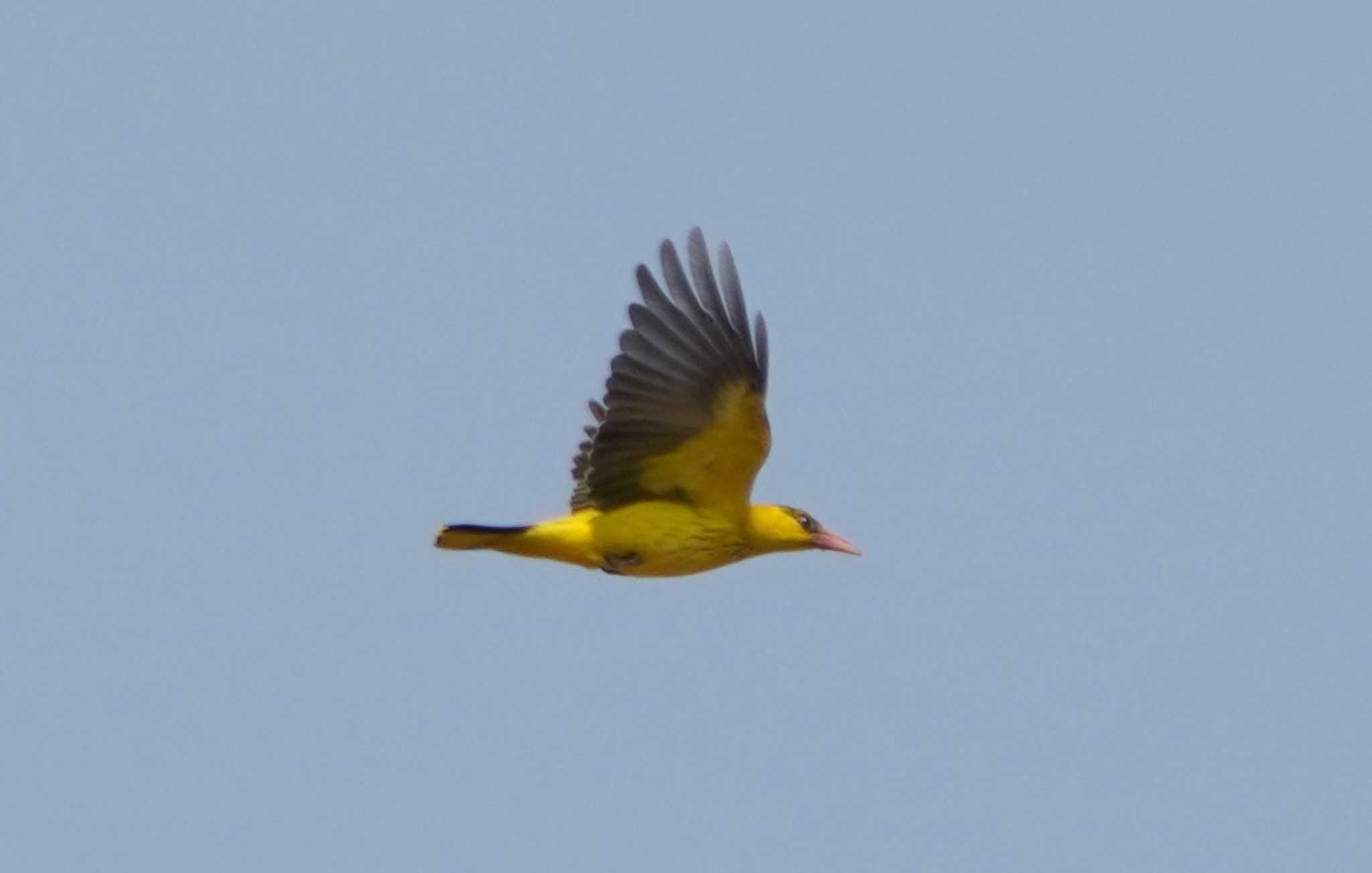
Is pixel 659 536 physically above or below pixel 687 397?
below

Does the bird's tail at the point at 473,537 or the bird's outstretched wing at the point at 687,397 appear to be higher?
the bird's outstretched wing at the point at 687,397

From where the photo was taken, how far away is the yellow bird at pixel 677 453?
1952 cm

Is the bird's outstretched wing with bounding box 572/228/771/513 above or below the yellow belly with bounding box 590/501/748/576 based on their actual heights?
above

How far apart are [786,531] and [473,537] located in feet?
5.53

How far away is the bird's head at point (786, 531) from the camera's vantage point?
66.2 feet

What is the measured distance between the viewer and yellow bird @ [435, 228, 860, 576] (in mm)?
19516

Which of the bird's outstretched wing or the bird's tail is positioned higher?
the bird's outstretched wing

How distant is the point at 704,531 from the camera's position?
2002cm

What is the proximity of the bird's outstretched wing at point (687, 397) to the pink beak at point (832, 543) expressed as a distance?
23.3 inches

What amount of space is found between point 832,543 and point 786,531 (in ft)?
1.27

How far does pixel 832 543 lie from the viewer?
67.5 feet

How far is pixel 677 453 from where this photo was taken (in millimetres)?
19875

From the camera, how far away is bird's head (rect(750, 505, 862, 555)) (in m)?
20.2

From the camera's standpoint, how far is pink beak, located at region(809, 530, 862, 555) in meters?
20.5
